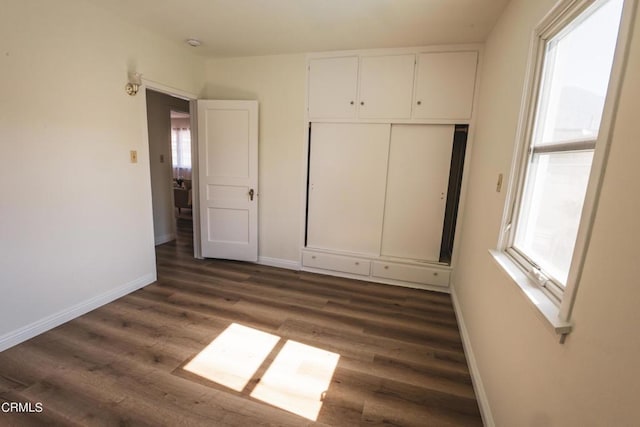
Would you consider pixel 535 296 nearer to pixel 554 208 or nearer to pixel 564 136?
pixel 554 208

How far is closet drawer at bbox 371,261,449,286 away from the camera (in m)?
3.20

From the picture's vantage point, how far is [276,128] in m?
3.48

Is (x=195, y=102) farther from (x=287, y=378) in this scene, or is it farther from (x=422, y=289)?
(x=422, y=289)

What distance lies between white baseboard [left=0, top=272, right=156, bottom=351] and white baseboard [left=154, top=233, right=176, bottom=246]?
1501 millimetres

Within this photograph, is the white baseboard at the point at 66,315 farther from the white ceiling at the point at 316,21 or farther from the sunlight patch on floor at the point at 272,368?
the white ceiling at the point at 316,21

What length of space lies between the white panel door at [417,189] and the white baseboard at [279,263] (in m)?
1.19

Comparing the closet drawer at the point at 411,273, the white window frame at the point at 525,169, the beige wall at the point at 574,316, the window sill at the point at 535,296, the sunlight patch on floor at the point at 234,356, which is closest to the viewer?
the beige wall at the point at 574,316

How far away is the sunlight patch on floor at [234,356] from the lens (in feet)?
6.11

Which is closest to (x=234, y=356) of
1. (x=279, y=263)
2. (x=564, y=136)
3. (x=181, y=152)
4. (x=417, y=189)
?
(x=279, y=263)

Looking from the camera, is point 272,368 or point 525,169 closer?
point 525,169

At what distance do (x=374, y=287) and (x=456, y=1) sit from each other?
271 cm

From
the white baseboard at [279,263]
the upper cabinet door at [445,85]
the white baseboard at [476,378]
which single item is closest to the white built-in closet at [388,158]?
the upper cabinet door at [445,85]

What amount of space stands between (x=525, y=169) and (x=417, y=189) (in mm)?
1624

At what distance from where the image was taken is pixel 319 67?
3236mm
